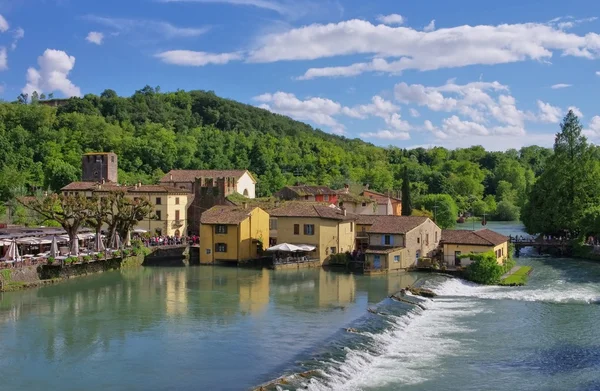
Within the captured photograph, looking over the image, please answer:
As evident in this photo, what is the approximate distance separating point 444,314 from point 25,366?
18.9 metres

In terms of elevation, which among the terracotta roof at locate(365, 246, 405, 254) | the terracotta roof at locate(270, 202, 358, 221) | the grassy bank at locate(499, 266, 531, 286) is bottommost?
the grassy bank at locate(499, 266, 531, 286)

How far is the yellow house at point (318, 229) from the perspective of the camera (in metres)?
A: 49.1

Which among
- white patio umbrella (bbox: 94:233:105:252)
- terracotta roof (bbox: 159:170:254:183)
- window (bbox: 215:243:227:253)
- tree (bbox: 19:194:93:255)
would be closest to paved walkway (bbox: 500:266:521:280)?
window (bbox: 215:243:227:253)

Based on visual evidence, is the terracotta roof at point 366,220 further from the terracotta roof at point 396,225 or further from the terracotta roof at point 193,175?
the terracotta roof at point 193,175

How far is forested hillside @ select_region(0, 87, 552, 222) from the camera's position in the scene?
88062mm

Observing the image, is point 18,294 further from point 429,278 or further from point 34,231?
point 429,278

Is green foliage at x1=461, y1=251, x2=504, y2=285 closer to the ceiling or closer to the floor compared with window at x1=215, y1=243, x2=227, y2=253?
closer to the floor

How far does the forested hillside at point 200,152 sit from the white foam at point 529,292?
48320mm

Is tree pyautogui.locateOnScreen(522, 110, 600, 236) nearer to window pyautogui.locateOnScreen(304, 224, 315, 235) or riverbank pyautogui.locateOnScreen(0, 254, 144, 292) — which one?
window pyautogui.locateOnScreen(304, 224, 315, 235)

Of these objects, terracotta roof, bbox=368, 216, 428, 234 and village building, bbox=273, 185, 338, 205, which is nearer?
terracotta roof, bbox=368, 216, 428, 234

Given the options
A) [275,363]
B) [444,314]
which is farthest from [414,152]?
[275,363]

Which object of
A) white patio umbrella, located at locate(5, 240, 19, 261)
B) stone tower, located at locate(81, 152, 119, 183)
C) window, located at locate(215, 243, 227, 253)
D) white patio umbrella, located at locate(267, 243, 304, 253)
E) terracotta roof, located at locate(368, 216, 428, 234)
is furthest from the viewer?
stone tower, located at locate(81, 152, 119, 183)

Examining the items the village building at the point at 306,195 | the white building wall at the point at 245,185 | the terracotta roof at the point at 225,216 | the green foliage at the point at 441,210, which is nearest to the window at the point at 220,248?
the terracotta roof at the point at 225,216

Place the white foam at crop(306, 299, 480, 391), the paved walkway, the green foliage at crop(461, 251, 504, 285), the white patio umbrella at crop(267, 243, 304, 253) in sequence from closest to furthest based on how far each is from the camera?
the white foam at crop(306, 299, 480, 391), the green foliage at crop(461, 251, 504, 285), the paved walkway, the white patio umbrella at crop(267, 243, 304, 253)
